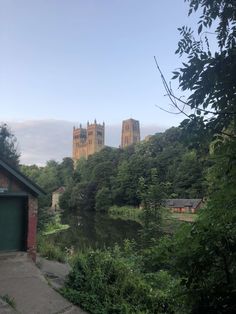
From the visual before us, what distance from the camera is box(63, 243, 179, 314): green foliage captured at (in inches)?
347

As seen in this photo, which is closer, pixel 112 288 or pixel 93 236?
pixel 112 288

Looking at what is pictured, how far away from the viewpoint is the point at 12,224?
14.2 meters

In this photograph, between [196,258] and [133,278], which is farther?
[133,278]

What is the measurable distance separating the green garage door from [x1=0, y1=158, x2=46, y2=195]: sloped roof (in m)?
0.67

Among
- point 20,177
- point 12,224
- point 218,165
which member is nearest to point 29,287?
point 12,224

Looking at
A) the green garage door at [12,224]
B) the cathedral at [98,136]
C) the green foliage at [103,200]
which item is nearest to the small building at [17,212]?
the green garage door at [12,224]

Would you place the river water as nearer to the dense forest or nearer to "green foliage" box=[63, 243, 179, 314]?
"green foliage" box=[63, 243, 179, 314]

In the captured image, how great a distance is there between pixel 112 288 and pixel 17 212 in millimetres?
6281

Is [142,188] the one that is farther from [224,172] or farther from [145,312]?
[224,172]

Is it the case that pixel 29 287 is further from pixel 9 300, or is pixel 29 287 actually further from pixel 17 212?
pixel 17 212

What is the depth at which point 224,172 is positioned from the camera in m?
3.66

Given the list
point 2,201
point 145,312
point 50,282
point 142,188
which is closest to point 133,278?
point 145,312

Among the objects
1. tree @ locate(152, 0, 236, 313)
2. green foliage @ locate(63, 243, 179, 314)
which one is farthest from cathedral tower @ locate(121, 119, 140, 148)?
tree @ locate(152, 0, 236, 313)

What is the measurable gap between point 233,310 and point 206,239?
0.63m
